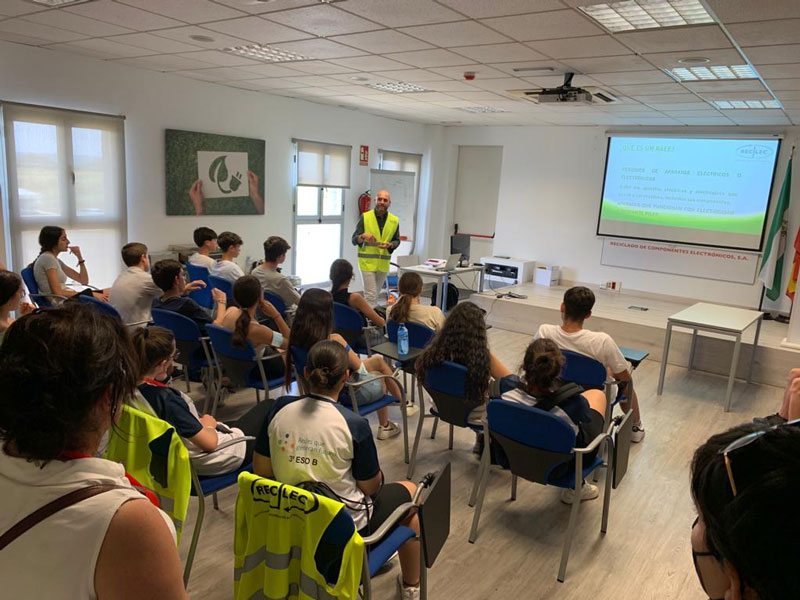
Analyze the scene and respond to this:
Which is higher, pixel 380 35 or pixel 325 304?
pixel 380 35

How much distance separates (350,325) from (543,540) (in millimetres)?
2185

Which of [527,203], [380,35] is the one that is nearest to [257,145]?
[380,35]

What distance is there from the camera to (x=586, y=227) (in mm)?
9148

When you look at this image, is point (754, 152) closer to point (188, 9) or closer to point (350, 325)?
point (350, 325)

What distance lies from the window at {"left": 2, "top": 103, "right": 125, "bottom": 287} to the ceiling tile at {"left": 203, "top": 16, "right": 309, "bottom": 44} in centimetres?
240

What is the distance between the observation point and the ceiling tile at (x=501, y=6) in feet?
10.6

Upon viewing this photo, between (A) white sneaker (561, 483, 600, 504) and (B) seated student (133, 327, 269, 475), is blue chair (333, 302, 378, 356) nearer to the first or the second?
(A) white sneaker (561, 483, 600, 504)

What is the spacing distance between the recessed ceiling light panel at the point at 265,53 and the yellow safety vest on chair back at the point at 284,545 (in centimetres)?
421

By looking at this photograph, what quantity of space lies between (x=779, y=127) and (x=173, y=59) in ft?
24.8

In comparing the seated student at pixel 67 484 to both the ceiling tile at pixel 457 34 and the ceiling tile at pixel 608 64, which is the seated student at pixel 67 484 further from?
the ceiling tile at pixel 608 64

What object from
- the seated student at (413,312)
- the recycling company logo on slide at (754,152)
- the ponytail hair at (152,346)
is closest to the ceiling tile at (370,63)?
the seated student at (413,312)

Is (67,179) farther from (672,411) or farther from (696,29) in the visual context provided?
(672,411)

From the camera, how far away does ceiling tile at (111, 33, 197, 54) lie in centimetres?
465

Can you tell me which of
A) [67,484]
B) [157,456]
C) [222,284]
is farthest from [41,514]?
[222,284]
